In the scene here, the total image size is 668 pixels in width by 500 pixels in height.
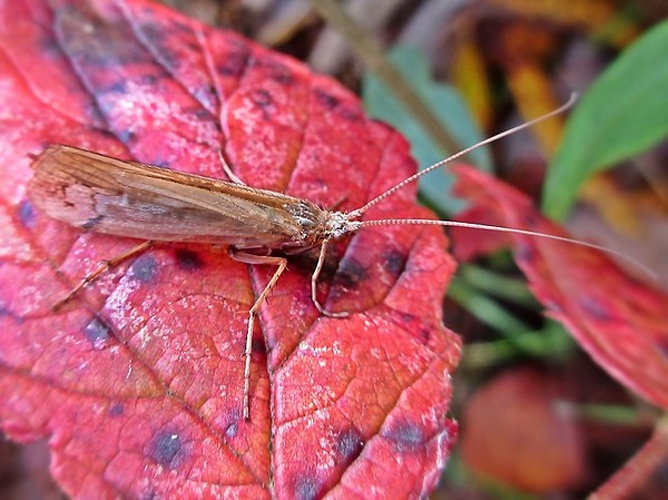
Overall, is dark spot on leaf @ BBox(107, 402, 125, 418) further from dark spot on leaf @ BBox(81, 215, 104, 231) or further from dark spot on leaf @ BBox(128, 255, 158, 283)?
dark spot on leaf @ BBox(81, 215, 104, 231)

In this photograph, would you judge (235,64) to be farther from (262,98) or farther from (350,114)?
(350,114)

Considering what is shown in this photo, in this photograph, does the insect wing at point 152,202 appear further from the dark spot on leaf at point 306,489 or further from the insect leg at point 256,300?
the dark spot on leaf at point 306,489

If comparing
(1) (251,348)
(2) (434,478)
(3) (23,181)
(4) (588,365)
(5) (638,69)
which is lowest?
(4) (588,365)

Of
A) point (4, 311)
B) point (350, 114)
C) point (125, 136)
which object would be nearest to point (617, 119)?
point (350, 114)

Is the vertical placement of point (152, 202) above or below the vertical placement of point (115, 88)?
below

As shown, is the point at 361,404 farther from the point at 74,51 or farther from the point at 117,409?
the point at 74,51

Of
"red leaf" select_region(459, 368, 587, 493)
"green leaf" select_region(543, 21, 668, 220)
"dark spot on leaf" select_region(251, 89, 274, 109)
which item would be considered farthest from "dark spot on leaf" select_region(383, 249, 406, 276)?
"red leaf" select_region(459, 368, 587, 493)

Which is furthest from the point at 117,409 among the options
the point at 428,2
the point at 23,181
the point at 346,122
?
the point at 428,2
